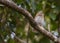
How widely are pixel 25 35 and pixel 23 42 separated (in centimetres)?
6

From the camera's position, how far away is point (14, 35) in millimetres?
1099

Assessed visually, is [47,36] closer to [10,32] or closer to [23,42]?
[23,42]

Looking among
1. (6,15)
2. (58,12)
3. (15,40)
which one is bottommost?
(15,40)

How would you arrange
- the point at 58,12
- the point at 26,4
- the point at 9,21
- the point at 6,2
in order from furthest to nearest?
1. the point at 9,21
2. the point at 26,4
3. the point at 6,2
4. the point at 58,12

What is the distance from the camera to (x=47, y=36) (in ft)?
2.73

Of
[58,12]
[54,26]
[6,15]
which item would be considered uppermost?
[58,12]

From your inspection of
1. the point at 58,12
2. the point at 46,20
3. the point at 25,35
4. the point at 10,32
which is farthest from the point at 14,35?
the point at 58,12

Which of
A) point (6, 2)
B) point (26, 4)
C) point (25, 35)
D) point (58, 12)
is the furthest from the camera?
point (26, 4)

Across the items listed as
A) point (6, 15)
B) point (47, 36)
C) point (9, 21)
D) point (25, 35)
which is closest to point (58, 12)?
point (47, 36)

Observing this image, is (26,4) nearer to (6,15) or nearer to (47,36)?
(6,15)

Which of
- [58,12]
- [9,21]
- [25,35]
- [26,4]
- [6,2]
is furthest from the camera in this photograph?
[9,21]

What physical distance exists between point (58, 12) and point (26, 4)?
515mm

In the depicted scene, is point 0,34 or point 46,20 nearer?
Answer: point 46,20

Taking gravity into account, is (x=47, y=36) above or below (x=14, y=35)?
above
